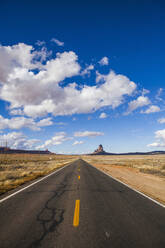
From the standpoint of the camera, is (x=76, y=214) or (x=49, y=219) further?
(x=76, y=214)

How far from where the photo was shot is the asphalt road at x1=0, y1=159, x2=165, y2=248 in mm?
3707

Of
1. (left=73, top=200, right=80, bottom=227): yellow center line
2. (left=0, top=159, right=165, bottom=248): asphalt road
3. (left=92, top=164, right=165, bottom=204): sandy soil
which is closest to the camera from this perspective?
(left=0, top=159, right=165, bottom=248): asphalt road

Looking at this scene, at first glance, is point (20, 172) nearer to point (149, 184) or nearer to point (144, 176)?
point (144, 176)

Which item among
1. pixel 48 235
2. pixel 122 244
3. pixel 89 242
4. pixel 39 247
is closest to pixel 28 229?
pixel 48 235

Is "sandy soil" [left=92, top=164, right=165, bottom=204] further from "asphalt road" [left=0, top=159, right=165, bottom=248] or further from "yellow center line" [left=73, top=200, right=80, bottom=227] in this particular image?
"yellow center line" [left=73, top=200, right=80, bottom=227]

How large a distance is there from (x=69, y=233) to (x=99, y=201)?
330 centimetres

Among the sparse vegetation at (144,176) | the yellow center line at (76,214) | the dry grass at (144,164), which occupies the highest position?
the yellow center line at (76,214)

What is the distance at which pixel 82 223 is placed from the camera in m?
4.72

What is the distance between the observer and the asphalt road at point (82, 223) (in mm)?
3707

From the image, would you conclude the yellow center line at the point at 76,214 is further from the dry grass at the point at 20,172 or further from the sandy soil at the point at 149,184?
the dry grass at the point at 20,172

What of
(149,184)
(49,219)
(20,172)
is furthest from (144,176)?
(20,172)

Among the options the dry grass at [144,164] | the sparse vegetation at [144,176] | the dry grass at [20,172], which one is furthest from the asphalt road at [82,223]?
the dry grass at [144,164]

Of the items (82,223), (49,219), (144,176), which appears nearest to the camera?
(82,223)

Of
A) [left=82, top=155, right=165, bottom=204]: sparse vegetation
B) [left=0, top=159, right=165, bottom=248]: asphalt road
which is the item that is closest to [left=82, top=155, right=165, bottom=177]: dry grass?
[left=82, top=155, right=165, bottom=204]: sparse vegetation
